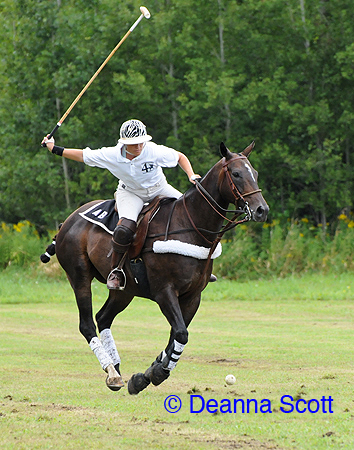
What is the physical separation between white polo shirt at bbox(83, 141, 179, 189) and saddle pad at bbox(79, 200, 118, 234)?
574 mm

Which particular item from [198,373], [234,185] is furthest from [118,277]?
[198,373]

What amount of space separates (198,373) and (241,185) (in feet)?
9.86

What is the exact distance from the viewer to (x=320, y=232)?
20.1 m

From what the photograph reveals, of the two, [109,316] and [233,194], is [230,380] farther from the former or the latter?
[233,194]

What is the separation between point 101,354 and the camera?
8008mm

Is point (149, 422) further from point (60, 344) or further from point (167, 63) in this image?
point (167, 63)

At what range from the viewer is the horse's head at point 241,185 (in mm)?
6805

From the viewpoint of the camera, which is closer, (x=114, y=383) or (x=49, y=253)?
(x=114, y=383)

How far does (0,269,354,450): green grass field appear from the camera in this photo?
607cm

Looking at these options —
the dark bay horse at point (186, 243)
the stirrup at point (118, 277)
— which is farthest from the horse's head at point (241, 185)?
the stirrup at point (118, 277)

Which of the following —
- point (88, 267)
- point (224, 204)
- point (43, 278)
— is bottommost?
point (43, 278)

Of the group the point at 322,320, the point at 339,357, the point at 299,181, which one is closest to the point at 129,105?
the point at 299,181

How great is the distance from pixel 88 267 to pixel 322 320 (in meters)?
6.49

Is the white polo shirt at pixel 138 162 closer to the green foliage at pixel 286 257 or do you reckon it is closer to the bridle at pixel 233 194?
the bridle at pixel 233 194
